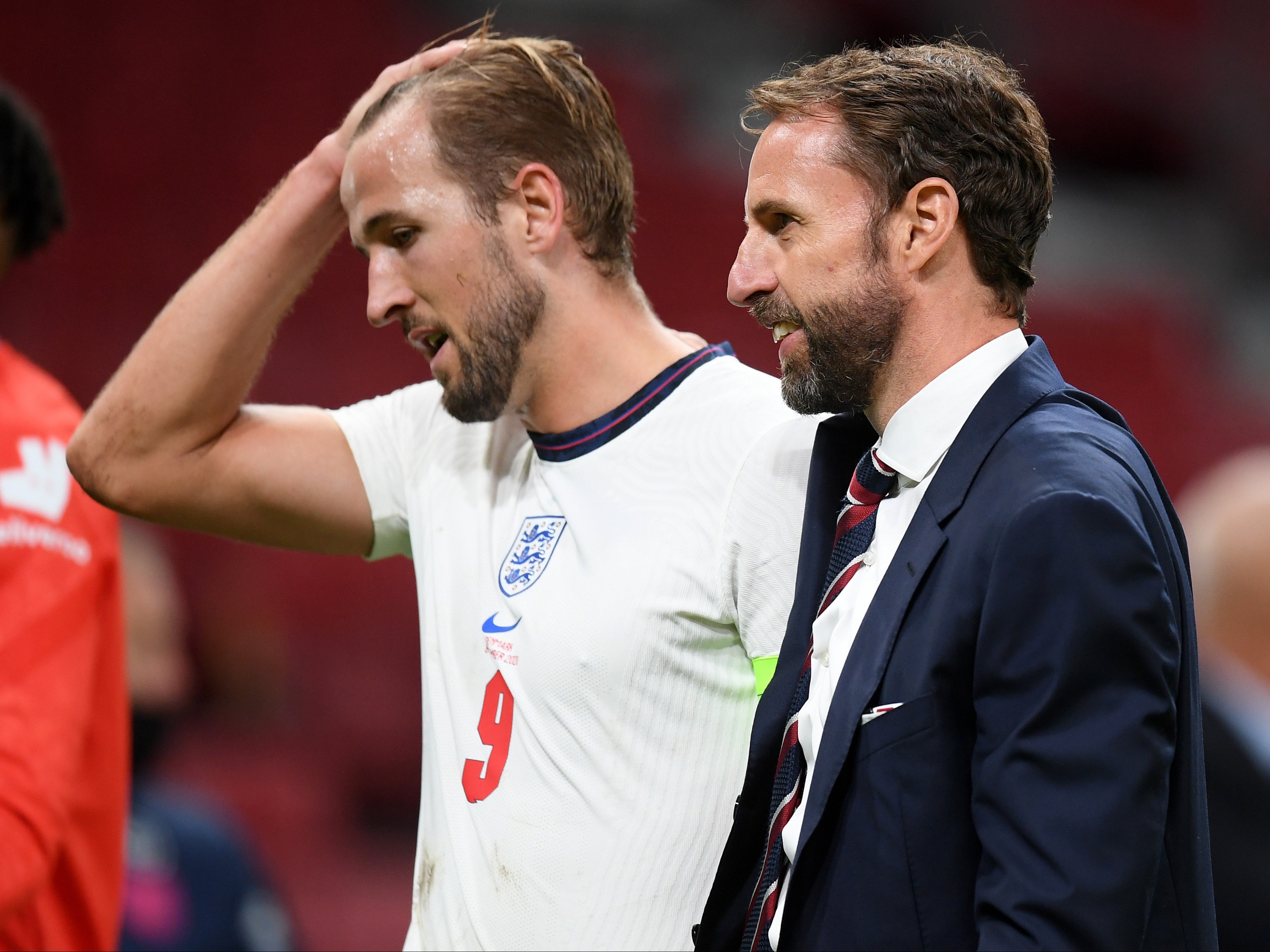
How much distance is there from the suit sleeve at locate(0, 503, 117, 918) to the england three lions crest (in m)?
0.71

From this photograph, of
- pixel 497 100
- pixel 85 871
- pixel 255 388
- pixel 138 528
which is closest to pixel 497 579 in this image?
pixel 497 100

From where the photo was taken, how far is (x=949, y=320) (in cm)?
155

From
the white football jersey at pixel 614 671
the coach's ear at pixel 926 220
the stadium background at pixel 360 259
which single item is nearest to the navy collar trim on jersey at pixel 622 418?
the white football jersey at pixel 614 671

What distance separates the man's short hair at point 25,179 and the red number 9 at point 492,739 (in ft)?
4.19

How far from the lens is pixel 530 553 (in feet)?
6.31

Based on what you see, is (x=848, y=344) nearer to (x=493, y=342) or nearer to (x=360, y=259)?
(x=493, y=342)

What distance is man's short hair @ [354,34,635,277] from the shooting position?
199 centimetres

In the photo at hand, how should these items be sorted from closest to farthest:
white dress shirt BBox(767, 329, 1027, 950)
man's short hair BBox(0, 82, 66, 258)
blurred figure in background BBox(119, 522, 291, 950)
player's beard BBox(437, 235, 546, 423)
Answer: white dress shirt BBox(767, 329, 1027, 950), player's beard BBox(437, 235, 546, 423), man's short hair BBox(0, 82, 66, 258), blurred figure in background BBox(119, 522, 291, 950)

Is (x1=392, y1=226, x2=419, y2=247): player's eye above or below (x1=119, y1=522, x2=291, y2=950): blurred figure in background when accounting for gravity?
above

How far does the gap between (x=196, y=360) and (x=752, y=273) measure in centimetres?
99

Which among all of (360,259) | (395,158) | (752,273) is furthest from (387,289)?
(360,259)

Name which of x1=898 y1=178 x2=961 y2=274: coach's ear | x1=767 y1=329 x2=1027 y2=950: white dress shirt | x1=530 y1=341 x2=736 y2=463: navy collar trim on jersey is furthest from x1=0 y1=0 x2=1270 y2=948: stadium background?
x1=898 y1=178 x2=961 y2=274: coach's ear

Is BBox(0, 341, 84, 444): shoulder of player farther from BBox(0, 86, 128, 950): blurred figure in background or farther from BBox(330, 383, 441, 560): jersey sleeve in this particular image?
BBox(330, 383, 441, 560): jersey sleeve

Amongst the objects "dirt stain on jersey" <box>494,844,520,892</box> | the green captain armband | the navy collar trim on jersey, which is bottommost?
"dirt stain on jersey" <box>494,844,520,892</box>
